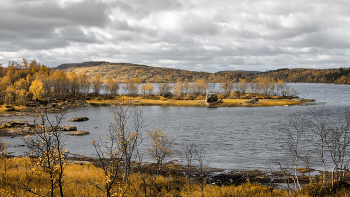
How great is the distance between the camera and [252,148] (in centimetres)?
3362

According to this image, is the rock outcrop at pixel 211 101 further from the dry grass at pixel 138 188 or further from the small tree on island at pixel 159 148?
the dry grass at pixel 138 188

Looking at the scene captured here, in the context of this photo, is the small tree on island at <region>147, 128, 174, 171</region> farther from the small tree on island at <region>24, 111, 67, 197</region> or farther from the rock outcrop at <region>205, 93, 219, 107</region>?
the rock outcrop at <region>205, 93, 219, 107</region>

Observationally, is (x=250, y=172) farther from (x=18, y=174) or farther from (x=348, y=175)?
(x=18, y=174)

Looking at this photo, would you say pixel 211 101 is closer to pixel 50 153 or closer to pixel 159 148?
pixel 159 148

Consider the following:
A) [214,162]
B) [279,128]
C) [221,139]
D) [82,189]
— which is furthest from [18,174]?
[279,128]

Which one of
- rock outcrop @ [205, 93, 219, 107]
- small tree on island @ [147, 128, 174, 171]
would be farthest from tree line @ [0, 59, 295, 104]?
small tree on island @ [147, 128, 174, 171]

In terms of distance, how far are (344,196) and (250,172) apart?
9.34 m

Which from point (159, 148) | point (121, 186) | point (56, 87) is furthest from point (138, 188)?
point (56, 87)

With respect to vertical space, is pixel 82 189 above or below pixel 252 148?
above

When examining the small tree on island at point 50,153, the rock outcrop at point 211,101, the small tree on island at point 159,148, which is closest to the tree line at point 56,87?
the rock outcrop at point 211,101

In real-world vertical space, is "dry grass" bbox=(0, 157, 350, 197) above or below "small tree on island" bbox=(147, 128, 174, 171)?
below

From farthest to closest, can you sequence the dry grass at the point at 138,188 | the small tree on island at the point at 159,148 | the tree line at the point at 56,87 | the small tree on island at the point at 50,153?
the tree line at the point at 56,87 < the small tree on island at the point at 159,148 < the dry grass at the point at 138,188 < the small tree on island at the point at 50,153

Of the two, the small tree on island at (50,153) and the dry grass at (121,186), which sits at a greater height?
the small tree on island at (50,153)

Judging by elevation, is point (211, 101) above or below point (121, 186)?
above
